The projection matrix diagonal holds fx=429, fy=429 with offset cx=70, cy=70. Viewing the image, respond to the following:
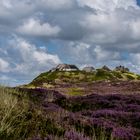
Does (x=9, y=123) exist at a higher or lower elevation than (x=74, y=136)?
higher

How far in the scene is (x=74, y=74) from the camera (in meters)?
120

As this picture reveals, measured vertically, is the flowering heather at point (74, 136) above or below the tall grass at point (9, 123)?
below

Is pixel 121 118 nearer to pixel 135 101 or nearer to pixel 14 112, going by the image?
pixel 14 112

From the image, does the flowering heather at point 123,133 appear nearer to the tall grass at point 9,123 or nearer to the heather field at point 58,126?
the heather field at point 58,126

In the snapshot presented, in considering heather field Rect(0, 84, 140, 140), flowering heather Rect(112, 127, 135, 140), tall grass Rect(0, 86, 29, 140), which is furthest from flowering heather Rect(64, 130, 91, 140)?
flowering heather Rect(112, 127, 135, 140)

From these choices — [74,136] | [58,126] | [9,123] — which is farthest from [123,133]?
[9,123]

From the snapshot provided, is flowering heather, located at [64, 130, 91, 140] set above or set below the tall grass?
below

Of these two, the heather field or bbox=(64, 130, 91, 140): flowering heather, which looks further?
the heather field

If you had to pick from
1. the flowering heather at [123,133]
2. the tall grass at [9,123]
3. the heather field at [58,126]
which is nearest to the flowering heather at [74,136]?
the heather field at [58,126]

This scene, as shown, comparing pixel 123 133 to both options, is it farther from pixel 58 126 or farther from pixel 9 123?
pixel 9 123

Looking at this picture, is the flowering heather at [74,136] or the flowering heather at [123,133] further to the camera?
the flowering heather at [123,133]

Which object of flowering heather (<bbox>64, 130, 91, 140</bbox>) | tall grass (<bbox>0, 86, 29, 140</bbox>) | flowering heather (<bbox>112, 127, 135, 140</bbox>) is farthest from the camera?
flowering heather (<bbox>112, 127, 135, 140</bbox>)

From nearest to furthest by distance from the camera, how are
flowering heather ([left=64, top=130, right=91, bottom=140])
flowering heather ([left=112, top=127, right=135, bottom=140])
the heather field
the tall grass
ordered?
flowering heather ([left=64, top=130, right=91, bottom=140]), the tall grass, the heather field, flowering heather ([left=112, top=127, right=135, bottom=140])

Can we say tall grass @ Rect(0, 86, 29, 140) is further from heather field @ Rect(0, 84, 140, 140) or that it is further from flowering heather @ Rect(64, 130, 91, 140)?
flowering heather @ Rect(64, 130, 91, 140)
